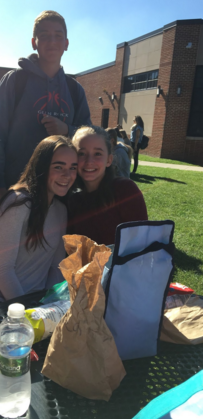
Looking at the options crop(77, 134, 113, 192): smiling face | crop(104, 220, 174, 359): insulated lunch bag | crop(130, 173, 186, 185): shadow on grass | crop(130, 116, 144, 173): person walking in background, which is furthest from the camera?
crop(130, 116, 144, 173): person walking in background

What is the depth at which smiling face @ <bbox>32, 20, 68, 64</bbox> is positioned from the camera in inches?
85.2

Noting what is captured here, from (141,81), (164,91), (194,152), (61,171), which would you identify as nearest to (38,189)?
(61,171)

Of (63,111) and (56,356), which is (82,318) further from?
(63,111)

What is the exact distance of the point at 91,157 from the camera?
6.95ft

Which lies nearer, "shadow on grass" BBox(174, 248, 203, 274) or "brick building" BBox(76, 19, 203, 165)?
"shadow on grass" BBox(174, 248, 203, 274)

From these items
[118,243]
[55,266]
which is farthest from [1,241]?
[118,243]

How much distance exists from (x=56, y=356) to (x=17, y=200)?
3.36ft

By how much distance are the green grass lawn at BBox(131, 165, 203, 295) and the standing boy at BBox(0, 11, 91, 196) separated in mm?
2109

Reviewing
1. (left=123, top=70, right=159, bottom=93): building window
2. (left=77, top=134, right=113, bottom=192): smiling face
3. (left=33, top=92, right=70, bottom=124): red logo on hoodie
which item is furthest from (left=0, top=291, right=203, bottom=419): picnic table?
(left=123, top=70, right=159, bottom=93): building window

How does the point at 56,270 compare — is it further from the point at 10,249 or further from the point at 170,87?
the point at 170,87

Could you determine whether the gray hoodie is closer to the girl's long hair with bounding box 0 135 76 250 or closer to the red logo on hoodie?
the red logo on hoodie

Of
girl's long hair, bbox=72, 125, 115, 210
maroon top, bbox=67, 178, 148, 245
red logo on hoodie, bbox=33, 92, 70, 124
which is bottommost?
maroon top, bbox=67, 178, 148, 245

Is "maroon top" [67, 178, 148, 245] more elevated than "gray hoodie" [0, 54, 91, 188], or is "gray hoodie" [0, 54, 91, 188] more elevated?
"gray hoodie" [0, 54, 91, 188]

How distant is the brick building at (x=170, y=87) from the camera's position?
14.3m
